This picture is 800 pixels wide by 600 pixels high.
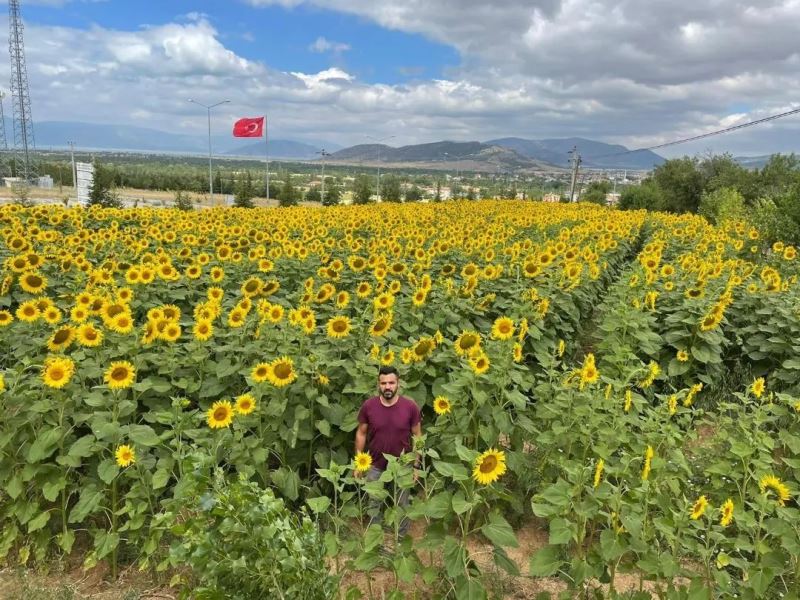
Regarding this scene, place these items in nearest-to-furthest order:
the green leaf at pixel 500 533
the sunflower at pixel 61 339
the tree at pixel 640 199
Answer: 1. the green leaf at pixel 500 533
2. the sunflower at pixel 61 339
3. the tree at pixel 640 199

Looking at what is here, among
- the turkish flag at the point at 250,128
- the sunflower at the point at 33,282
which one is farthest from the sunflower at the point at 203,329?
the turkish flag at the point at 250,128

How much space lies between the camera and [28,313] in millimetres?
4855

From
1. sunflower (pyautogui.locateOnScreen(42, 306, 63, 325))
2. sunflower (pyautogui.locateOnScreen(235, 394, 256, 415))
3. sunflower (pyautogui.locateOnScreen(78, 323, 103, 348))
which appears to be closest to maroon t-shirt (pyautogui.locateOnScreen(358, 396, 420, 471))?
sunflower (pyautogui.locateOnScreen(235, 394, 256, 415))

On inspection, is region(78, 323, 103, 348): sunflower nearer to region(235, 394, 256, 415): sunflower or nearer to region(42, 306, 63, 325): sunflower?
region(42, 306, 63, 325): sunflower

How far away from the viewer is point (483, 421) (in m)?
4.09

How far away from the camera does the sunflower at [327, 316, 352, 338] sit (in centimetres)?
465

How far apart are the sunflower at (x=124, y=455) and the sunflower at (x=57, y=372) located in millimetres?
611

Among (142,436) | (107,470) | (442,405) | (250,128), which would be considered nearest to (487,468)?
(442,405)

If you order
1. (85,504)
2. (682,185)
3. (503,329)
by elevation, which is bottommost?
(85,504)

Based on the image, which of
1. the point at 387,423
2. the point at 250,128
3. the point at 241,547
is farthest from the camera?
the point at 250,128

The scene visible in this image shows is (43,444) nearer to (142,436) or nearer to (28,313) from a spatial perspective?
(142,436)

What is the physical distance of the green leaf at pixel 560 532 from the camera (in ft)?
9.34

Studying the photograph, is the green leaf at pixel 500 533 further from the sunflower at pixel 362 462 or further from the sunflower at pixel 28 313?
the sunflower at pixel 28 313

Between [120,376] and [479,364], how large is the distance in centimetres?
241
